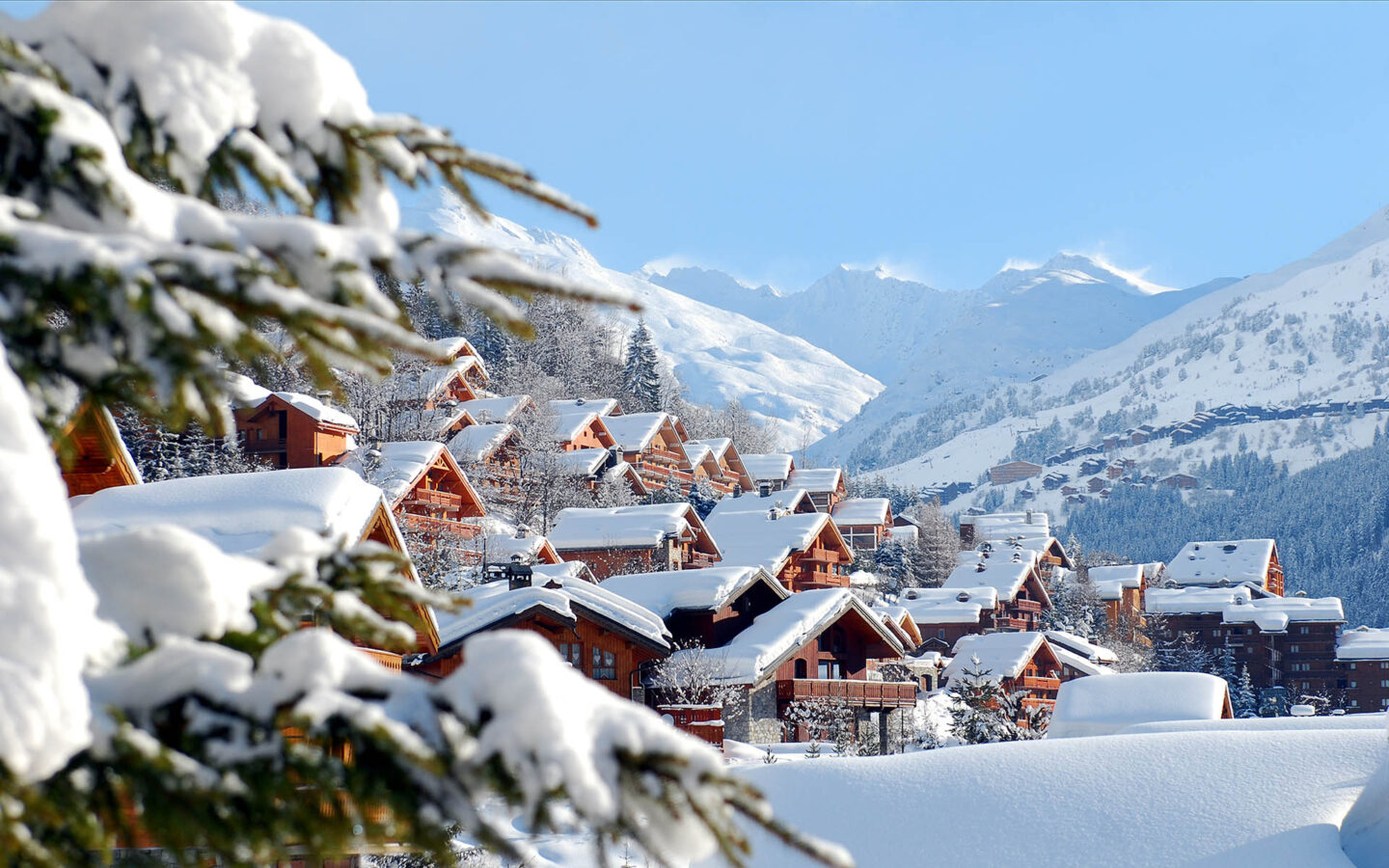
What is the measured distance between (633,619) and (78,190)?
30.8 m

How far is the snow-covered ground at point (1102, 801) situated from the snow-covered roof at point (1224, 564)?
11149 centimetres

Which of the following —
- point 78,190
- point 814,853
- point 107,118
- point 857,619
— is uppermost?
point 107,118

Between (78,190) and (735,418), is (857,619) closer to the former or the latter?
(78,190)

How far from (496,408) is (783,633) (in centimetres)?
3289

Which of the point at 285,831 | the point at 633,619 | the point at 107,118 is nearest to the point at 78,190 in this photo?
the point at 107,118

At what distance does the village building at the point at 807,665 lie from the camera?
36.9m

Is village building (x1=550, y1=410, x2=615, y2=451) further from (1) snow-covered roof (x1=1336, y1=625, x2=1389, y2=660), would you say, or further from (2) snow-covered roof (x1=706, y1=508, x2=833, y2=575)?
(1) snow-covered roof (x1=1336, y1=625, x2=1389, y2=660)

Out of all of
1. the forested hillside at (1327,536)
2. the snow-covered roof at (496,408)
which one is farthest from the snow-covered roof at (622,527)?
the forested hillside at (1327,536)

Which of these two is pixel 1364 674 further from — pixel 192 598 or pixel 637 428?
pixel 192 598

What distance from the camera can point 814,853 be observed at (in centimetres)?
293

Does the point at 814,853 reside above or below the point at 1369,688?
above

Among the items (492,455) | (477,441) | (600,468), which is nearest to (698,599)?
(477,441)

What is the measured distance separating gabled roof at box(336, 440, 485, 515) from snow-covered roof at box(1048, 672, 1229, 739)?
22.0 meters

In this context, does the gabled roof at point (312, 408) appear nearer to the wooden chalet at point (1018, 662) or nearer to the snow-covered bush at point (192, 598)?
the wooden chalet at point (1018, 662)
